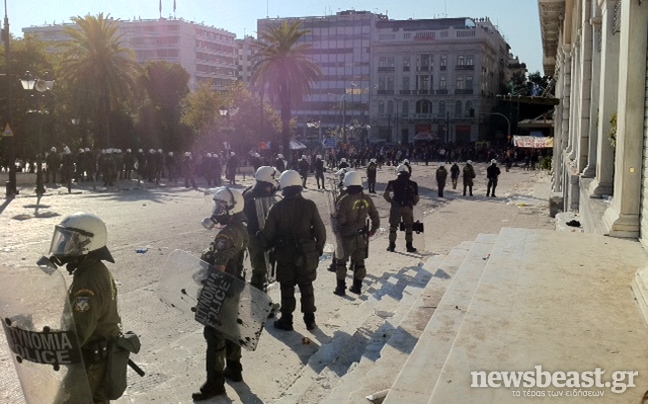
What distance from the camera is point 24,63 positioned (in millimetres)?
33250

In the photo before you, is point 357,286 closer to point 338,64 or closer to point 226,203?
point 226,203

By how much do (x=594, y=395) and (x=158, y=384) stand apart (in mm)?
3595

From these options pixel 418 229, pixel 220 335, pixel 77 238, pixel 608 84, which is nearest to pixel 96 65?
pixel 418 229

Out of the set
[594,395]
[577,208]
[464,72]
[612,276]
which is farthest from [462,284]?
[464,72]

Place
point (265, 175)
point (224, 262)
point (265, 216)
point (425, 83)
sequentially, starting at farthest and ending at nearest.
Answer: point (425, 83)
point (265, 175)
point (265, 216)
point (224, 262)

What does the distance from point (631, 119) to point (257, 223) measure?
4438 mm

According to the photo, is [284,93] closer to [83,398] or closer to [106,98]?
[106,98]

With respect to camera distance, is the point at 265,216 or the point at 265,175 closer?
the point at 265,216

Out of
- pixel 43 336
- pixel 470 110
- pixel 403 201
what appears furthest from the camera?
pixel 470 110

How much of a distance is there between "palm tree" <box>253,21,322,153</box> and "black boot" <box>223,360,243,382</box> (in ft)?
125

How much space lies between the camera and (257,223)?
8266 mm

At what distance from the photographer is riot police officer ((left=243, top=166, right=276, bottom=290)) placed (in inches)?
320

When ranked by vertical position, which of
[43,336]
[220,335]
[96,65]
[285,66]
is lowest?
[220,335]

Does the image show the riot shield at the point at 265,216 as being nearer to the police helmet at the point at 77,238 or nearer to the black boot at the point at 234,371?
the black boot at the point at 234,371
